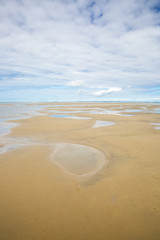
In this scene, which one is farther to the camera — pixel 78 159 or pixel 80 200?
pixel 78 159

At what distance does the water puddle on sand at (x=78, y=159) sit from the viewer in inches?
180

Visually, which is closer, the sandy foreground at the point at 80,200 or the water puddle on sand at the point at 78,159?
the sandy foreground at the point at 80,200

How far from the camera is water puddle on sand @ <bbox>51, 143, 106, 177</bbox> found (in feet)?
15.0

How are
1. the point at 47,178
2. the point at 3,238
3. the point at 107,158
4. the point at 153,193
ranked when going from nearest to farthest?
the point at 3,238, the point at 153,193, the point at 47,178, the point at 107,158

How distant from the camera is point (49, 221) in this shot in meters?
2.58

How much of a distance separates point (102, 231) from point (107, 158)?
3.22 m

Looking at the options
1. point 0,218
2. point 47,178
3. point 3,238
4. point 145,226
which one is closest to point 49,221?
point 3,238

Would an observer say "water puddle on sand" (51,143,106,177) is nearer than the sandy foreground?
No

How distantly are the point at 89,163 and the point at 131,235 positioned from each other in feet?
9.44

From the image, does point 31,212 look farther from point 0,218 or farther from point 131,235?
point 131,235

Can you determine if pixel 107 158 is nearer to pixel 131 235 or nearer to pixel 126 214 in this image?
pixel 126 214

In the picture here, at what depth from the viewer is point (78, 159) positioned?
5.47 metres

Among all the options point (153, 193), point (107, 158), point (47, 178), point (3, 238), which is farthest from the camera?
point (107, 158)

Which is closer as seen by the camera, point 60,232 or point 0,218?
point 60,232
